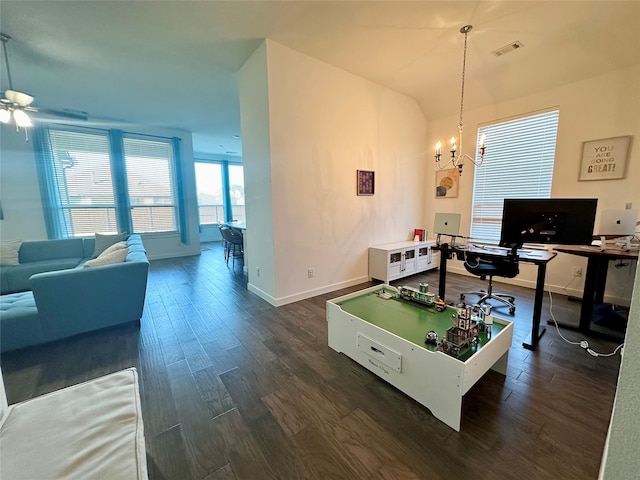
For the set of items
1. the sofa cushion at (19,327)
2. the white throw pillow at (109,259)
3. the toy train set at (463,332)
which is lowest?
the sofa cushion at (19,327)

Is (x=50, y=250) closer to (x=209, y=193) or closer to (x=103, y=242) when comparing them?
(x=103, y=242)

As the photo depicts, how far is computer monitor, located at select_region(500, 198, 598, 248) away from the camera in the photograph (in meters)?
2.13

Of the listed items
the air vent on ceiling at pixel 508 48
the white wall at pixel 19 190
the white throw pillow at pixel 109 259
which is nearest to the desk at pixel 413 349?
the white throw pillow at pixel 109 259

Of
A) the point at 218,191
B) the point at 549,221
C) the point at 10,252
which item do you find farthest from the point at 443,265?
the point at 218,191

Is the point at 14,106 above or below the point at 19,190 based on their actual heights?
above

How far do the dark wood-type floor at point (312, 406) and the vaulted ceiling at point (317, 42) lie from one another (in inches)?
115

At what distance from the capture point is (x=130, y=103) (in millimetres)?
4152

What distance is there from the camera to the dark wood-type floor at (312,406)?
1.22 meters

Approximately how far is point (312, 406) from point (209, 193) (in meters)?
7.72

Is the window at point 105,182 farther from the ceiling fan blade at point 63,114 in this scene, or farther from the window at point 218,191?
the window at point 218,191

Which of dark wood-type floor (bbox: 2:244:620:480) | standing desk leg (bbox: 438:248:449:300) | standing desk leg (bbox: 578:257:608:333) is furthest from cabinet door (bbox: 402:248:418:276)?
standing desk leg (bbox: 578:257:608:333)

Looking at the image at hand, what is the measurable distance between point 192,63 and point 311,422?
3885mm

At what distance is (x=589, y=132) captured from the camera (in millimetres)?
3064

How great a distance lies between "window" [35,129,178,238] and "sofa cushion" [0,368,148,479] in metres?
5.48
